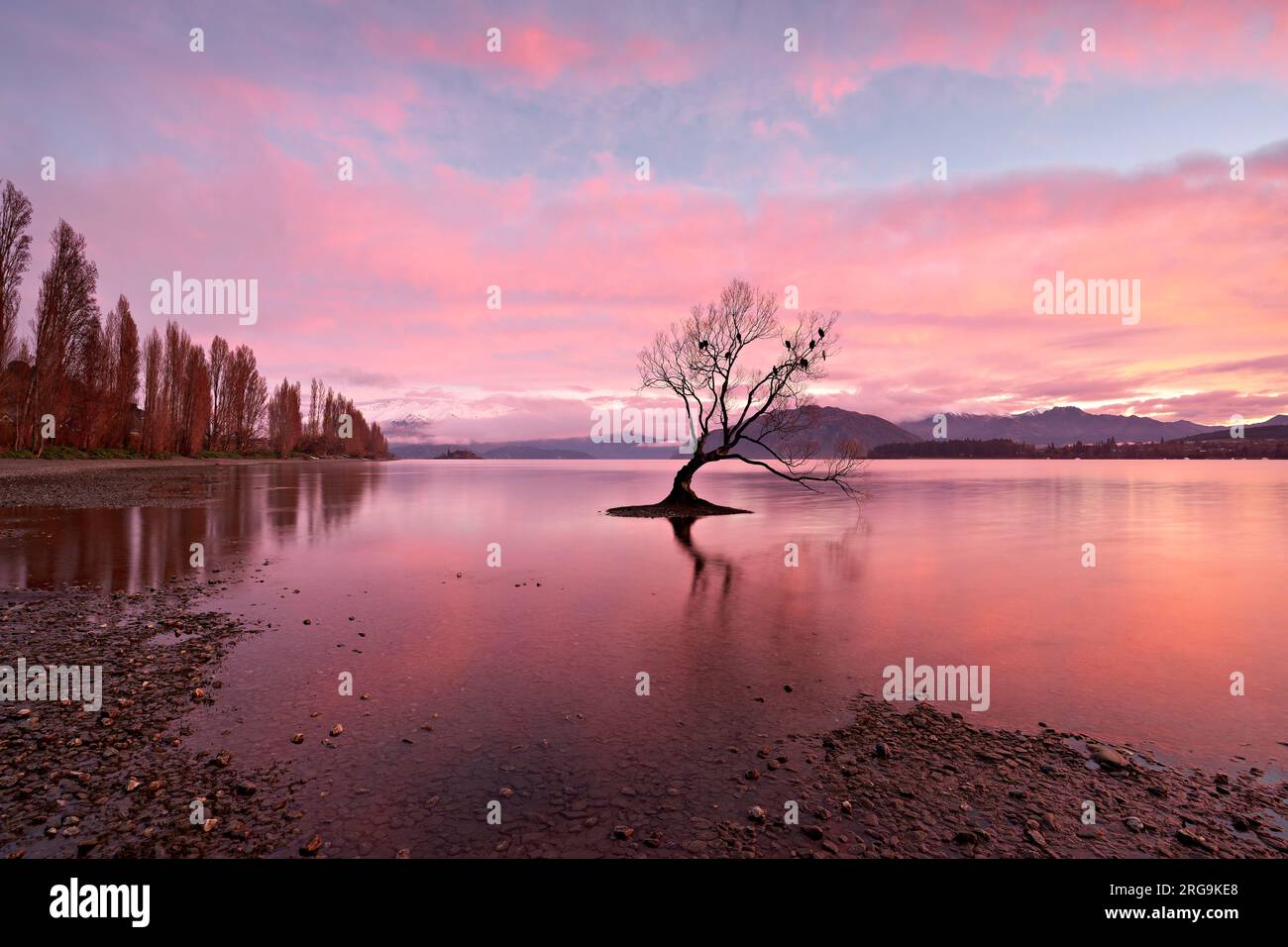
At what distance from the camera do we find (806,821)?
17.8 feet

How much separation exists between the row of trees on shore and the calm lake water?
5988cm

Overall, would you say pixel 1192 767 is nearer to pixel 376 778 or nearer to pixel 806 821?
pixel 806 821

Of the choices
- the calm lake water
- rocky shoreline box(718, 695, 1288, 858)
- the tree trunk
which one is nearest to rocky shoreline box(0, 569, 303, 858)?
the calm lake water

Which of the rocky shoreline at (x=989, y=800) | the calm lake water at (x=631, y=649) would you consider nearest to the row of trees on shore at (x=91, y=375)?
the calm lake water at (x=631, y=649)

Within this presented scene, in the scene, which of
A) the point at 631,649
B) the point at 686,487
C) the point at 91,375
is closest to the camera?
the point at 631,649

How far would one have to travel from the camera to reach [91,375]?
255 feet

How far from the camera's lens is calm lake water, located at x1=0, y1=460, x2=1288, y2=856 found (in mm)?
6309

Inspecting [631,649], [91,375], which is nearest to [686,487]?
[631,649]

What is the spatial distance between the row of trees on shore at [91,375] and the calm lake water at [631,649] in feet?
196

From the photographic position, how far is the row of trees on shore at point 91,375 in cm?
6688

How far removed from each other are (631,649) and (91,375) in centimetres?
10014

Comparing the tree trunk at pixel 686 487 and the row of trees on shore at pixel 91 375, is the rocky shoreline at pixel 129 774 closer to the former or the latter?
the tree trunk at pixel 686 487

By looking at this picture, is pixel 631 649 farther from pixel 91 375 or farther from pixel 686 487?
pixel 91 375
